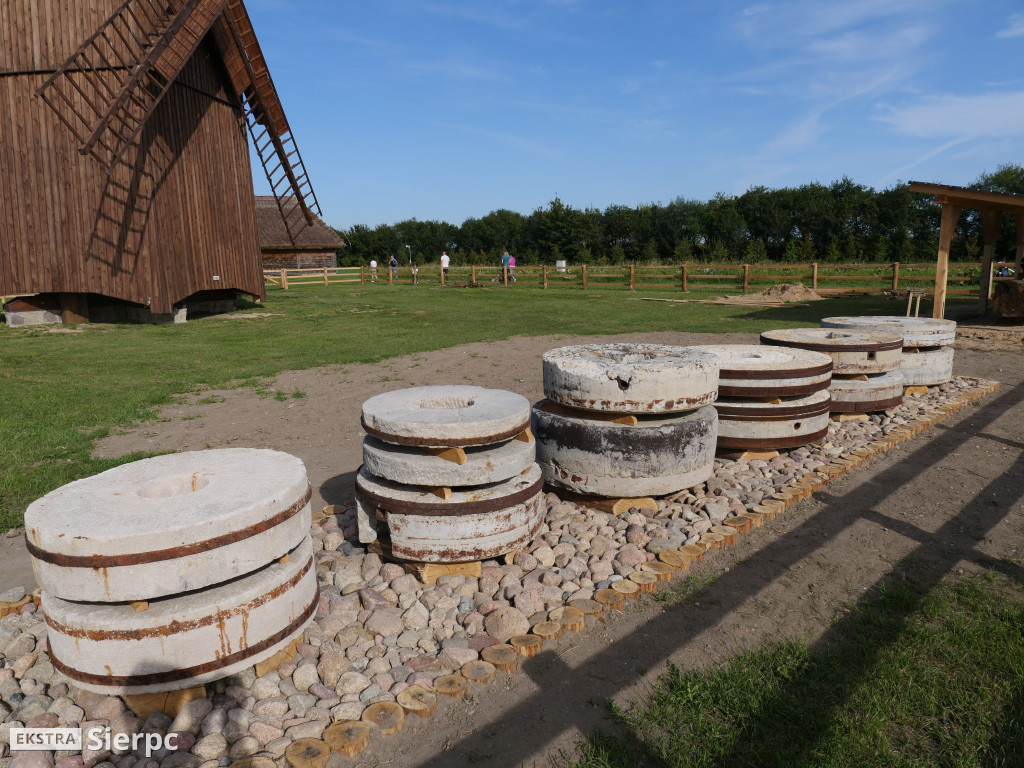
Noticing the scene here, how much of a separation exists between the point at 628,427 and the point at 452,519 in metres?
1.46

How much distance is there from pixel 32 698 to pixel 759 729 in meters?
3.02

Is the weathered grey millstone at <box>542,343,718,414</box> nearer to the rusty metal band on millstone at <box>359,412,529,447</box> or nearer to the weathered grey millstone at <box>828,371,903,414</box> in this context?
the rusty metal band on millstone at <box>359,412,529,447</box>

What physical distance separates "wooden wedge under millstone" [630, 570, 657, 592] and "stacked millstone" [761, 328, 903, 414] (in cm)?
415

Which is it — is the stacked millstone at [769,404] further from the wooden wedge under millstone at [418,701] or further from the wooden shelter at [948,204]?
the wooden shelter at [948,204]

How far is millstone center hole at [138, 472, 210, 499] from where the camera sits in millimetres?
3143

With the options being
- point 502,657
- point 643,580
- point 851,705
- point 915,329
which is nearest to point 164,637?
point 502,657

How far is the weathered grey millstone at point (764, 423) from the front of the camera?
5.64 metres

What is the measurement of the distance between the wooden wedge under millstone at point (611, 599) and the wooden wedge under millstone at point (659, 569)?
291mm

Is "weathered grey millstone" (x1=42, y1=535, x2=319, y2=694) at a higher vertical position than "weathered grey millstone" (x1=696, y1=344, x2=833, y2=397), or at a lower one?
lower

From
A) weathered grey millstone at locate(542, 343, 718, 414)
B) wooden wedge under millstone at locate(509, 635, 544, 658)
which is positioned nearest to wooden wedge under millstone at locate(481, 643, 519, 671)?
wooden wedge under millstone at locate(509, 635, 544, 658)

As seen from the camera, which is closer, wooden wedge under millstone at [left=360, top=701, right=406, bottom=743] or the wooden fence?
wooden wedge under millstone at [left=360, top=701, right=406, bottom=743]

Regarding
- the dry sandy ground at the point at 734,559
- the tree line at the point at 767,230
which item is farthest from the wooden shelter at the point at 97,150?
the tree line at the point at 767,230

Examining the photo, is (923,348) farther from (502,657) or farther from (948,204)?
(502,657)

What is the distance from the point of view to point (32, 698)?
2.76m
